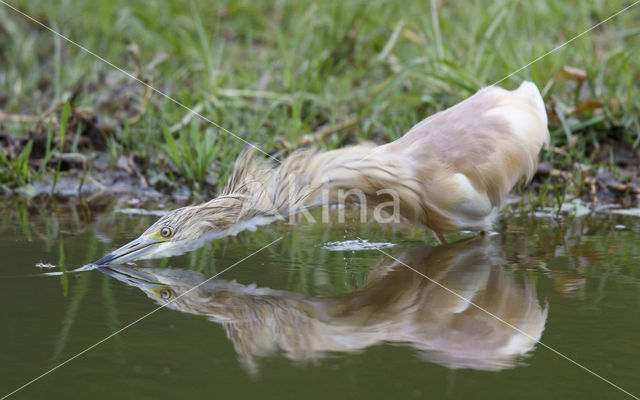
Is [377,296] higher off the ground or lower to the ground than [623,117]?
lower

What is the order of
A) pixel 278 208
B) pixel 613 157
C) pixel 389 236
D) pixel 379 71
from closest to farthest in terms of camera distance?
pixel 278 208
pixel 389 236
pixel 613 157
pixel 379 71

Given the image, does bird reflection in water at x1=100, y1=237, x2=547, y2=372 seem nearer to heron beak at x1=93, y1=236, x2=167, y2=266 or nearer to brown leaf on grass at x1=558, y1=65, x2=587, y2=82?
heron beak at x1=93, y1=236, x2=167, y2=266

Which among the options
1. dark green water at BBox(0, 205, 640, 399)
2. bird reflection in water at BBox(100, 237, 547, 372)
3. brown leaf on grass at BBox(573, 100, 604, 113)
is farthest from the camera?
brown leaf on grass at BBox(573, 100, 604, 113)

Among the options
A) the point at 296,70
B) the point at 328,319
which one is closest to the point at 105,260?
the point at 328,319

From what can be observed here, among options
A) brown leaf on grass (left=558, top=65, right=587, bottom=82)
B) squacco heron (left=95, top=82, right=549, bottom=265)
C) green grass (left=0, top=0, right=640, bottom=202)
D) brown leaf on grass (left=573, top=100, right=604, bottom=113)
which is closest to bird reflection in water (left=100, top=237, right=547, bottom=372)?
squacco heron (left=95, top=82, right=549, bottom=265)

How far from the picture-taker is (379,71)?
7.92 meters

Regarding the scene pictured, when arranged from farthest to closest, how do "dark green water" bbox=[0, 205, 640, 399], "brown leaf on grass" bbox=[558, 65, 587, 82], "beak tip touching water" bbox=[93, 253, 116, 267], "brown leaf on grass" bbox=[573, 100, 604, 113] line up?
"brown leaf on grass" bbox=[558, 65, 587, 82]
"brown leaf on grass" bbox=[573, 100, 604, 113]
"beak tip touching water" bbox=[93, 253, 116, 267]
"dark green water" bbox=[0, 205, 640, 399]

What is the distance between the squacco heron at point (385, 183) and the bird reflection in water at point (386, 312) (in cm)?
32

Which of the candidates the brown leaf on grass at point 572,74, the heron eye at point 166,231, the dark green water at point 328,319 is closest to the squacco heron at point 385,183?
the heron eye at point 166,231

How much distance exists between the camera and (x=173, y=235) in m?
4.23

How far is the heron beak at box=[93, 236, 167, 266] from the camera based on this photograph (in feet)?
13.4

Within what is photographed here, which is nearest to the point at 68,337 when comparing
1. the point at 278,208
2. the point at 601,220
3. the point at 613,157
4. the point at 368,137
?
the point at 278,208

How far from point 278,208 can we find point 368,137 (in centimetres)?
260

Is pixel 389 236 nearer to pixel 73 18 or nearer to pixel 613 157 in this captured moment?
pixel 613 157
